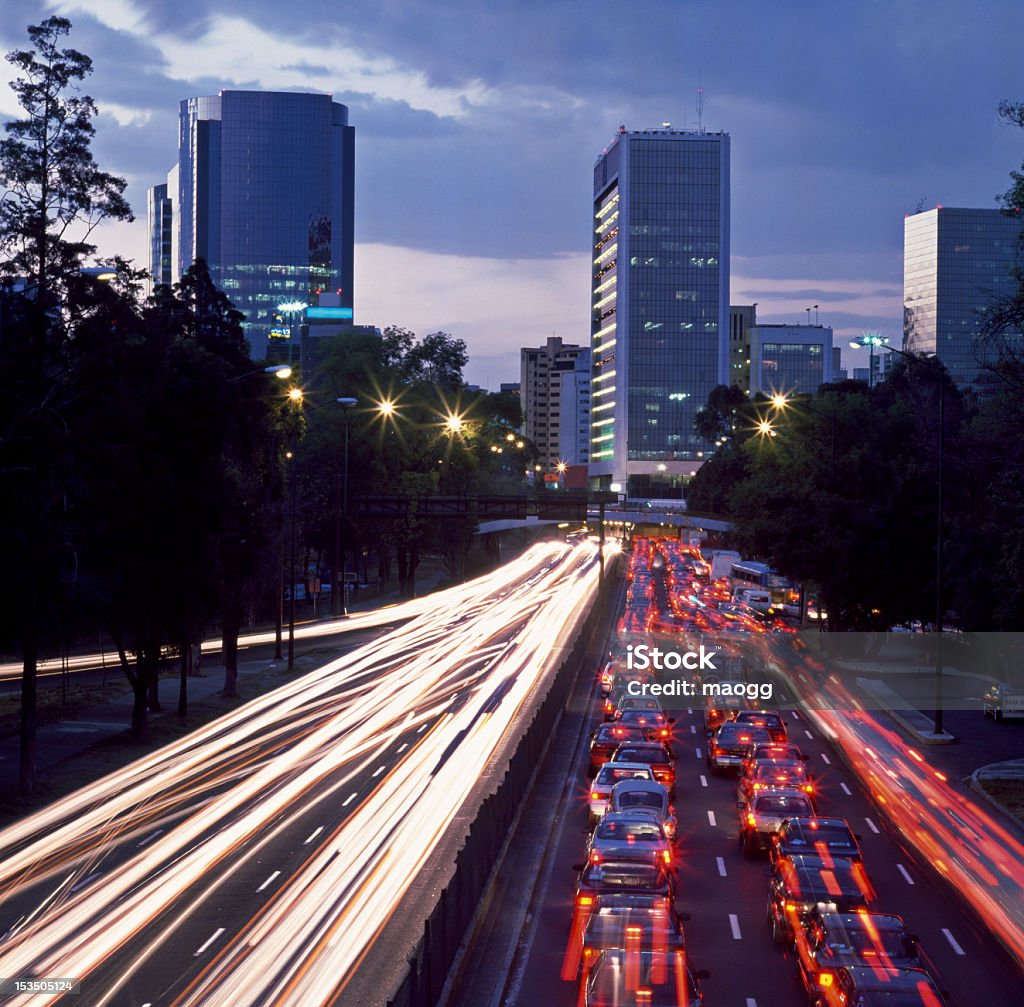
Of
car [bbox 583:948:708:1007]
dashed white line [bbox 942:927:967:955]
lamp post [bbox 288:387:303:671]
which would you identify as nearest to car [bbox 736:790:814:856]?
dashed white line [bbox 942:927:967:955]

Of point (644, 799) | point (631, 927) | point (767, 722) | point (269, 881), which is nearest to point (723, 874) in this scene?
point (644, 799)

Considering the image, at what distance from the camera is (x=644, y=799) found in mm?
27375

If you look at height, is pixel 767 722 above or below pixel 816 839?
below

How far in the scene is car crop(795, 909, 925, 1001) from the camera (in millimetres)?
16734

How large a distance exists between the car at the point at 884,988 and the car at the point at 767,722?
22616mm

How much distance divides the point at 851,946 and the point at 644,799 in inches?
408

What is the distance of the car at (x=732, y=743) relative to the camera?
3588 cm

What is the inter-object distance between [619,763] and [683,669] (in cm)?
2323

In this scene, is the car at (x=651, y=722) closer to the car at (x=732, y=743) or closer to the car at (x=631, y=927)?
the car at (x=732, y=743)

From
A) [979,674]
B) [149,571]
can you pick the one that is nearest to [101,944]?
[149,571]

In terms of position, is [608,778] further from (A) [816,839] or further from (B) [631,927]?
(B) [631,927]

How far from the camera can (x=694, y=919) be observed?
72.1 feet

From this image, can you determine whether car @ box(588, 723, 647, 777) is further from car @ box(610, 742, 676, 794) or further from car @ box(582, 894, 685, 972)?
car @ box(582, 894, 685, 972)

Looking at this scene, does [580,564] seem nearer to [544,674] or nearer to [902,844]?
[544,674]
